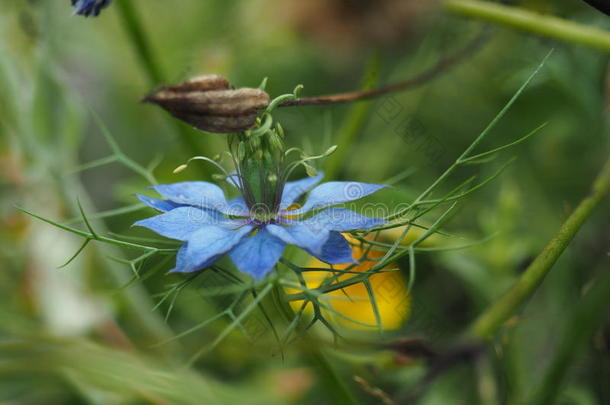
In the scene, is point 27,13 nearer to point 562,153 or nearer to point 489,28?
point 489,28

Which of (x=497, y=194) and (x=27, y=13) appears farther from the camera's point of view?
(x=27, y=13)

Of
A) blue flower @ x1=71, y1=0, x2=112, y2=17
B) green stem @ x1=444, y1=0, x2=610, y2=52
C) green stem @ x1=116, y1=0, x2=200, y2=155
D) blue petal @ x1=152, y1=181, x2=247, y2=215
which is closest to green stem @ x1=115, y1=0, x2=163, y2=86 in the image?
green stem @ x1=116, y1=0, x2=200, y2=155

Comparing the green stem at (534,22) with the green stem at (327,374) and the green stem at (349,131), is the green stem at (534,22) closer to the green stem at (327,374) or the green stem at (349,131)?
the green stem at (349,131)

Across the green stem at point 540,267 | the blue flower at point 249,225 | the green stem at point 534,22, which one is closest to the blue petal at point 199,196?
the blue flower at point 249,225

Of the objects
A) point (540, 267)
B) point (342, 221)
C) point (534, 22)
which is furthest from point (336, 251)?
point (534, 22)

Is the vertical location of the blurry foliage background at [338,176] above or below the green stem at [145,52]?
below

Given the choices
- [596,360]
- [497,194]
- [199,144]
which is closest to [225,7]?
[199,144]

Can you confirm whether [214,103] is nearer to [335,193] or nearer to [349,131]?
[335,193]

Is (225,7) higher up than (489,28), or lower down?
Answer: higher up
